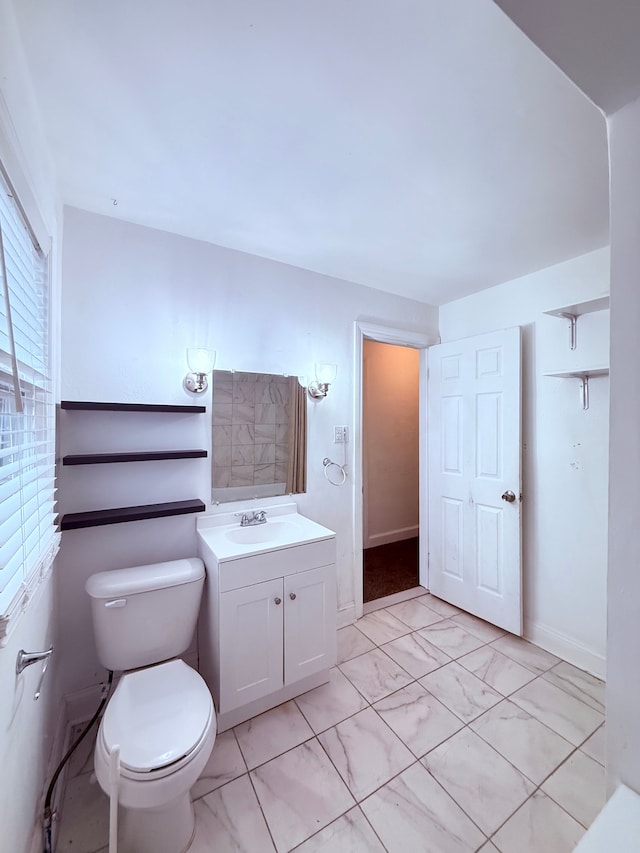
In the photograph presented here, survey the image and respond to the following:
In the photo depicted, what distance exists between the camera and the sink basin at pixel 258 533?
1.91 meters

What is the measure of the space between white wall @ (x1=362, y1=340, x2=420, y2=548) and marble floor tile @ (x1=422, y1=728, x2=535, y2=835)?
2.25m

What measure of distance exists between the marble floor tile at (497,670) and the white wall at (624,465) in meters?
1.53

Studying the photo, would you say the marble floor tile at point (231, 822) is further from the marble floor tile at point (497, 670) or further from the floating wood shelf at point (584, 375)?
the floating wood shelf at point (584, 375)

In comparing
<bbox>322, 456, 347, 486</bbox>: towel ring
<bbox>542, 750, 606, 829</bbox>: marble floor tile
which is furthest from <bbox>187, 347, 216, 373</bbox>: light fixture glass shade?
<bbox>542, 750, 606, 829</bbox>: marble floor tile

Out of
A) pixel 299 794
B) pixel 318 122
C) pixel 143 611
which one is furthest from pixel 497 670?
pixel 318 122

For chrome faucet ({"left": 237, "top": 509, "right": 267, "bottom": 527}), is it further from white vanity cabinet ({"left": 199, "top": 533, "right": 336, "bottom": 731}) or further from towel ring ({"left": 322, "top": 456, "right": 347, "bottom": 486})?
towel ring ({"left": 322, "top": 456, "right": 347, "bottom": 486})

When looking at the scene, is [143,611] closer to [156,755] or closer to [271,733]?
[156,755]

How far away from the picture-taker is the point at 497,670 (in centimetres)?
196

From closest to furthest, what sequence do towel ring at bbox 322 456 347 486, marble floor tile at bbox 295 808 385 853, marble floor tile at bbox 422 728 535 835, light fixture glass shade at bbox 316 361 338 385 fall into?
marble floor tile at bbox 295 808 385 853, marble floor tile at bbox 422 728 535 835, light fixture glass shade at bbox 316 361 338 385, towel ring at bbox 322 456 347 486

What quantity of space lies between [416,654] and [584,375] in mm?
1903

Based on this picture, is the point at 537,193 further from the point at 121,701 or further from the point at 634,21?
the point at 121,701

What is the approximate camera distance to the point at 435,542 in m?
2.76

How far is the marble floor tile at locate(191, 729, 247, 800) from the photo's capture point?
4.38 feet

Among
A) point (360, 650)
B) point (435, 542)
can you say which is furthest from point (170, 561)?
point (435, 542)
